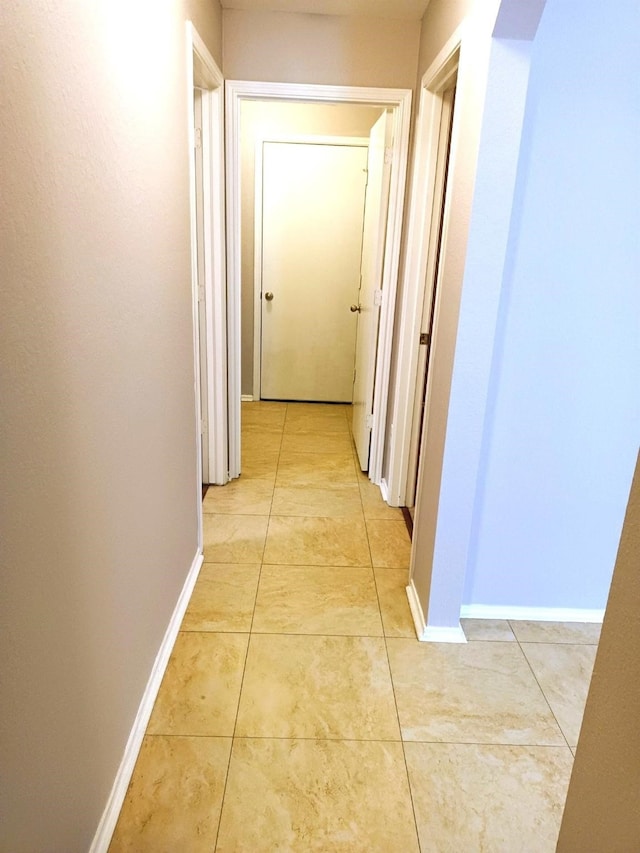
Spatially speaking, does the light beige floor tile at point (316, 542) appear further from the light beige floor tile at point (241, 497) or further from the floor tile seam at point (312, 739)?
the floor tile seam at point (312, 739)

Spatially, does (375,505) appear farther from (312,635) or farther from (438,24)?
(438,24)

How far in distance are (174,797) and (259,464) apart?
2.33 m

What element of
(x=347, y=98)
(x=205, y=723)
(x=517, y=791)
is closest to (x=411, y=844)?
(x=517, y=791)

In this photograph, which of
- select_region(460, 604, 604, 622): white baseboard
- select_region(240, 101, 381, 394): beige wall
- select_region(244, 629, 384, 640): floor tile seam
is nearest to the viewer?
Answer: select_region(244, 629, 384, 640): floor tile seam

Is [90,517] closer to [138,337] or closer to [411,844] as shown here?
[138,337]

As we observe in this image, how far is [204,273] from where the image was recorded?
3014 millimetres

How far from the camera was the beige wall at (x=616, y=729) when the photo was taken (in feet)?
2.42

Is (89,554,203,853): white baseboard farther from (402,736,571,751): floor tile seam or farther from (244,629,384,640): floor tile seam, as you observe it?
(402,736,571,751): floor tile seam

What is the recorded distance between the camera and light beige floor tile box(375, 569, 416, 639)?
223 centimetres

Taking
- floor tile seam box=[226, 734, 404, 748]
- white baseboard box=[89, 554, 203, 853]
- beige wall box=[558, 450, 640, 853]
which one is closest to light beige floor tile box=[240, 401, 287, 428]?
white baseboard box=[89, 554, 203, 853]

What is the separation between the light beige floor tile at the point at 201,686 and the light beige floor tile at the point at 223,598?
0.21 feet

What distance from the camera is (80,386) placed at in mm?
1197

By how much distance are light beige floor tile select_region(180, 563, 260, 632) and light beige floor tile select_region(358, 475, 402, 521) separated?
0.79m

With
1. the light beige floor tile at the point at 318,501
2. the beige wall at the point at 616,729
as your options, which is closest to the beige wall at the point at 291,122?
the light beige floor tile at the point at 318,501
